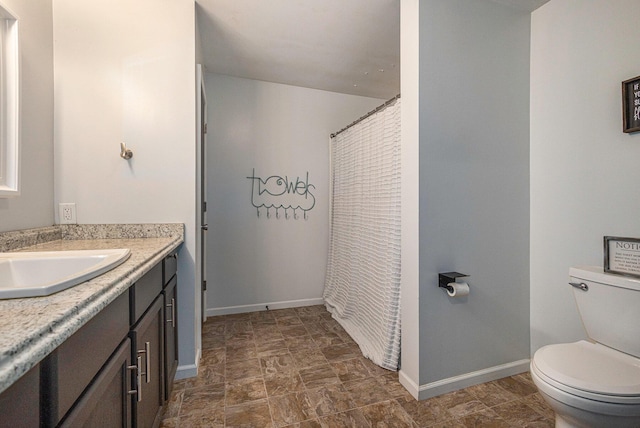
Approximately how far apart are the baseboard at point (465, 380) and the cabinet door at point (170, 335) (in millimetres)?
1316

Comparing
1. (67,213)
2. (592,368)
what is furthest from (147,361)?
(592,368)

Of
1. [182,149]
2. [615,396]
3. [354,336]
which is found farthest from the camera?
[354,336]

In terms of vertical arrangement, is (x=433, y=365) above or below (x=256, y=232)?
below

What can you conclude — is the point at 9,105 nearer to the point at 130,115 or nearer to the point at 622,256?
the point at 130,115

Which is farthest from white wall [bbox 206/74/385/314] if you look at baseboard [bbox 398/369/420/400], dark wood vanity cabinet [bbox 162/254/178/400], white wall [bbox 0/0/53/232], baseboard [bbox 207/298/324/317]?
baseboard [bbox 398/369/420/400]

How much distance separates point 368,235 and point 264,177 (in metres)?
1.27

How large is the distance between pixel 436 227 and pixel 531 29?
4.89ft

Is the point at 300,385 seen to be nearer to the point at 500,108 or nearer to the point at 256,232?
the point at 256,232

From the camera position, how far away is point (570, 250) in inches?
64.5

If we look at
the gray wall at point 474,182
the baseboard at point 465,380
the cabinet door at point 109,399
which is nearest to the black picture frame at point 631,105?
the gray wall at point 474,182

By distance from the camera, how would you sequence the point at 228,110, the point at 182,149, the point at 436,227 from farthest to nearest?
the point at 228,110 → the point at 182,149 → the point at 436,227

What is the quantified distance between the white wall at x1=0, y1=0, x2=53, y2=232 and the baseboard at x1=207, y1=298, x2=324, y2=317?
1588 millimetres

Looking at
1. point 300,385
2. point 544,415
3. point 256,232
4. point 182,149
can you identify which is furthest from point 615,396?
point 256,232

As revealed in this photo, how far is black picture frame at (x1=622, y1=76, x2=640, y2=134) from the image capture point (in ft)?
4.44
